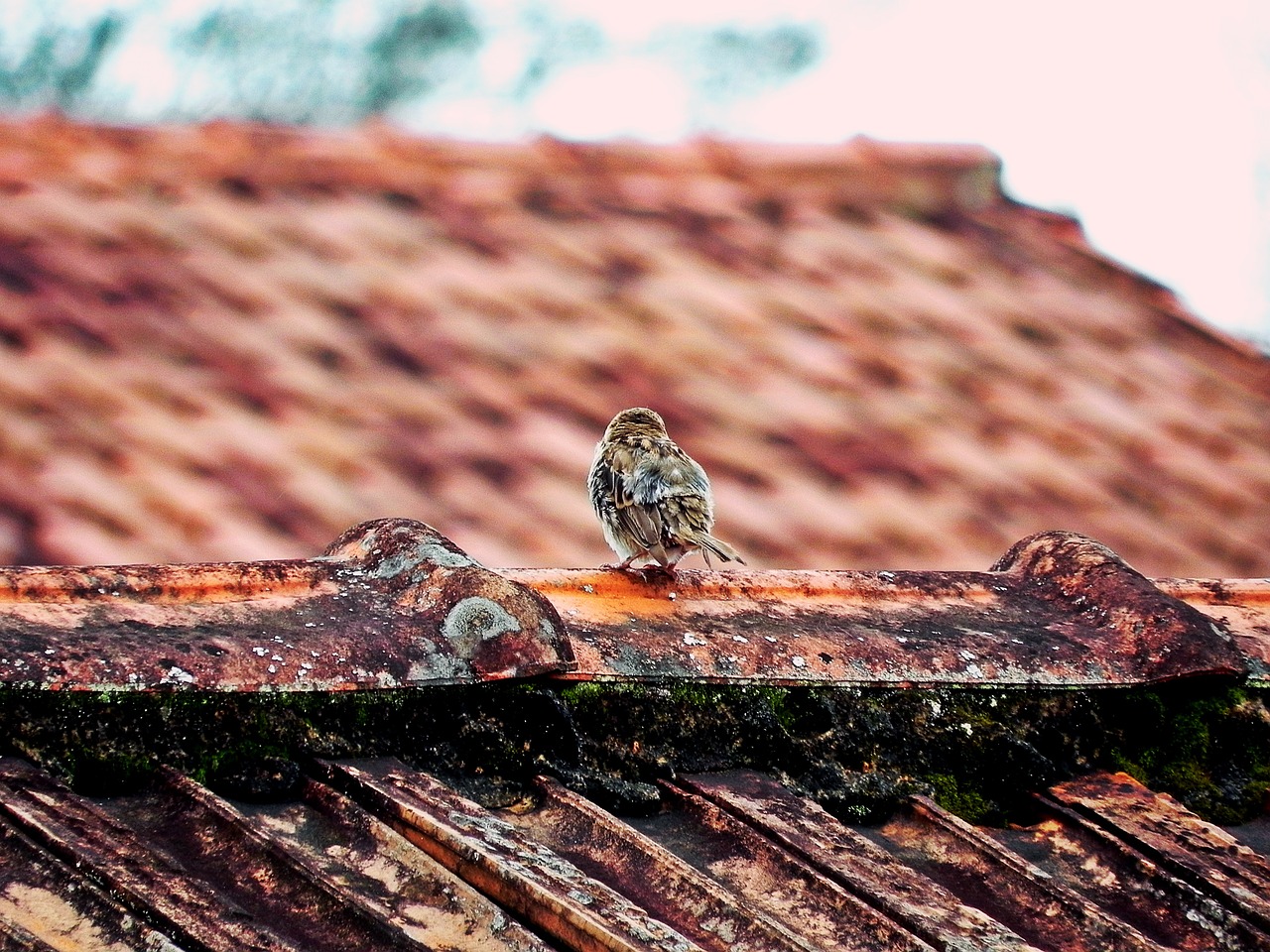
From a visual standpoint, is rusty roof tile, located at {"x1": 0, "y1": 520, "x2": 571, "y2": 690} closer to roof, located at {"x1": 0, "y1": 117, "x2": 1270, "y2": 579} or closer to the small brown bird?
the small brown bird

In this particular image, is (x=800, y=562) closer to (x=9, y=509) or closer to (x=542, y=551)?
(x=542, y=551)

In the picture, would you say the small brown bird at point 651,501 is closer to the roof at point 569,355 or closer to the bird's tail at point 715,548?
the bird's tail at point 715,548

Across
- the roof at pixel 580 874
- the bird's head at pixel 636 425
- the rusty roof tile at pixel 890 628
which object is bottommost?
the roof at pixel 580 874

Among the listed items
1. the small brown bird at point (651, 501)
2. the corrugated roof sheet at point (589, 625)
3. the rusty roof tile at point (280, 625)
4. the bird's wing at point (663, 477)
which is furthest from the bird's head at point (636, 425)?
the rusty roof tile at point (280, 625)

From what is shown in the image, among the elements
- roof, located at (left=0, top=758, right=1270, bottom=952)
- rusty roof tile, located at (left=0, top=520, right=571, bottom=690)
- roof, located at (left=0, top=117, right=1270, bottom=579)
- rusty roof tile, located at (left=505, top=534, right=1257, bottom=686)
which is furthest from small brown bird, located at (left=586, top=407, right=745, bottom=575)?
roof, located at (left=0, top=758, right=1270, bottom=952)

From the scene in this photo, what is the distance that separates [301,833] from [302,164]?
5.03 meters

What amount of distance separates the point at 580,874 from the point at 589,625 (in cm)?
75

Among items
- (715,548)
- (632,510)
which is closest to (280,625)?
(715,548)

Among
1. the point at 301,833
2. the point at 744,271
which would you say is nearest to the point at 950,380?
the point at 744,271

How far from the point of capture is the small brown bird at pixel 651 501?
377cm

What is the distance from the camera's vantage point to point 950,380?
22.2 feet

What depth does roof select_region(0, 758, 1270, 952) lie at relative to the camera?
182cm

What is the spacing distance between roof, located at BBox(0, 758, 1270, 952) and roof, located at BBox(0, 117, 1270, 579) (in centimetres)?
240

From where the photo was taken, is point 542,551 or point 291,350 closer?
point 542,551
